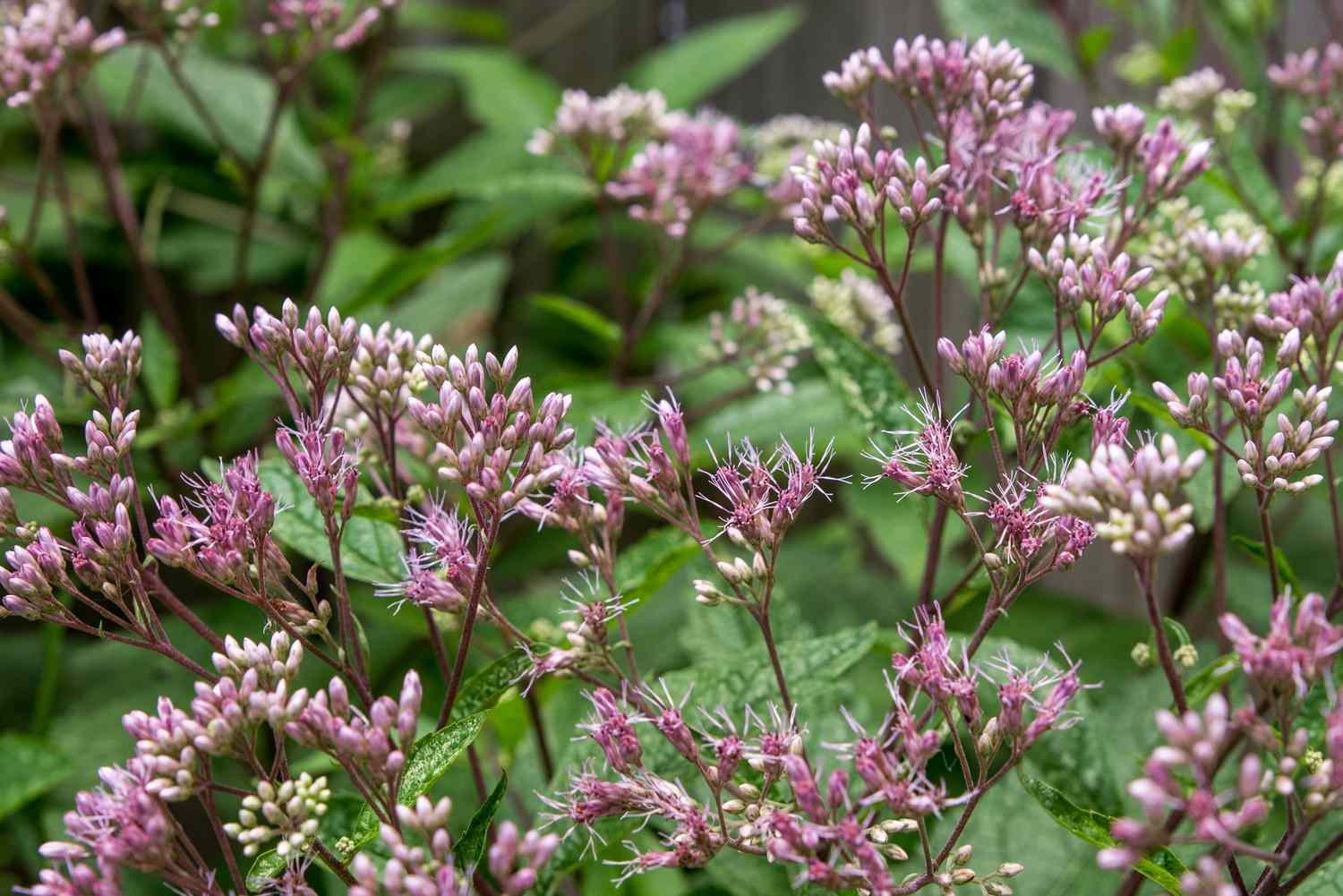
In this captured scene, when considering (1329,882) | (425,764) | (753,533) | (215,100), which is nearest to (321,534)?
(425,764)

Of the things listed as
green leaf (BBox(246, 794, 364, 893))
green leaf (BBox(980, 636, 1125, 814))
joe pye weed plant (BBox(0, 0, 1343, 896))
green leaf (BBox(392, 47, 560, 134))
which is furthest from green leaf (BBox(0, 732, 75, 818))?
green leaf (BBox(392, 47, 560, 134))

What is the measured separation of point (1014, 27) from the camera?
2.60m

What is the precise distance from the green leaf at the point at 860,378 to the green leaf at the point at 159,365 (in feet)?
4.15

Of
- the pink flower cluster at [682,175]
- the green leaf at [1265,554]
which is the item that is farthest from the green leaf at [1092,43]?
the green leaf at [1265,554]

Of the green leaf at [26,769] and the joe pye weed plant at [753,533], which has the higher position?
the joe pye weed plant at [753,533]

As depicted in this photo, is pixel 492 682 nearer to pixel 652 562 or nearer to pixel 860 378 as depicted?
pixel 652 562

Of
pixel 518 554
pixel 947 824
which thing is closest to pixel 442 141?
pixel 518 554

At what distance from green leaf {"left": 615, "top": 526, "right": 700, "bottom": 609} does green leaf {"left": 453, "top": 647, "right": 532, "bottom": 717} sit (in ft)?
0.60

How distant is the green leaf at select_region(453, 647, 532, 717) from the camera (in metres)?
1.25

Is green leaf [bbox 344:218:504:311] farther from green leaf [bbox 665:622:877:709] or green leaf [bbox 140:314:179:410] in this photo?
green leaf [bbox 665:622:877:709]

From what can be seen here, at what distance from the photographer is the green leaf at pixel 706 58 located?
3246mm

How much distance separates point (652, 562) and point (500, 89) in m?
2.02

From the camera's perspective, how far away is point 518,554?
8.34 ft

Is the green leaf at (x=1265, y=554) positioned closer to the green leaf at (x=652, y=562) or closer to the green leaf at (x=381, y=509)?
the green leaf at (x=652, y=562)
